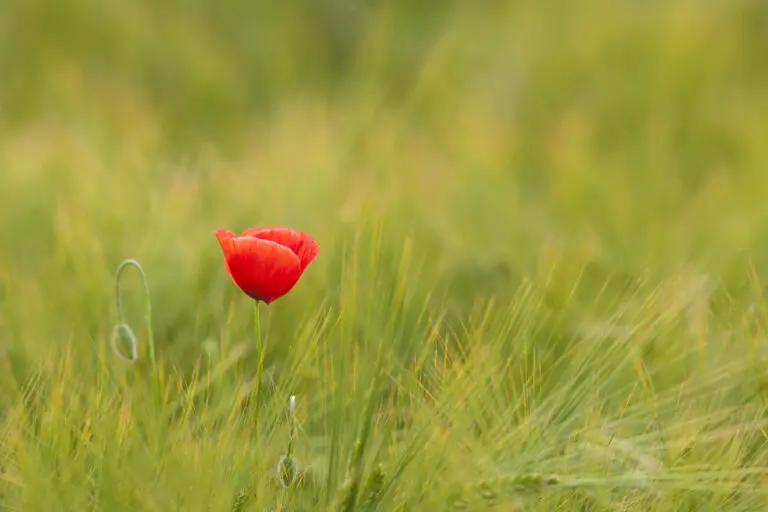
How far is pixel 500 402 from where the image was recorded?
2.28 ft

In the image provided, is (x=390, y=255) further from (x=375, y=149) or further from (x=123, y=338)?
(x=375, y=149)

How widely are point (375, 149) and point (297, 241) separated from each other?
3.21 ft

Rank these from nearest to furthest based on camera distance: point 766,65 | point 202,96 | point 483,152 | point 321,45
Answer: point 483,152
point 766,65
point 202,96
point 321,45

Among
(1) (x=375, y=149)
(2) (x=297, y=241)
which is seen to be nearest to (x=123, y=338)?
(2) (x=297, y=241)

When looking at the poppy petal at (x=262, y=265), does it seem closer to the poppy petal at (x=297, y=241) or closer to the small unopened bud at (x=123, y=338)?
the poppy petal at (x=297, y=241)

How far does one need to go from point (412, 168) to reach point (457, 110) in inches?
21.8

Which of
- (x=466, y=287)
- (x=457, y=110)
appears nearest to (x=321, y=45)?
(x=457, y=110)

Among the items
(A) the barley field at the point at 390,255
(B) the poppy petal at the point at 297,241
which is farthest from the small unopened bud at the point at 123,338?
(B) the poppy petal at the point at 297,241

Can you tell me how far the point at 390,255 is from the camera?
30.2 inches

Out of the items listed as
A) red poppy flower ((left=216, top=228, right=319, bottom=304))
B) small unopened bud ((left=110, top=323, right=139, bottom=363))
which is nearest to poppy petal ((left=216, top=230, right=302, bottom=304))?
red poppy flower ((left=216, top=228, right=319, bottom=304))

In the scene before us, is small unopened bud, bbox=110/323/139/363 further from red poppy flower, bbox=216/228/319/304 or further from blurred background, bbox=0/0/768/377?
red poppy flower, bbox=216/228/319/304

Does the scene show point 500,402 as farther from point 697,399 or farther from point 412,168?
point 412,168

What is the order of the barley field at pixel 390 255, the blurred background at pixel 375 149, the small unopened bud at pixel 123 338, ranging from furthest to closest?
the blurred background at pixel 375 149, the small unopened bud at pixel 123 338, the barley field at pixel 390 255

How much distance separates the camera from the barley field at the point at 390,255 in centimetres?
64
